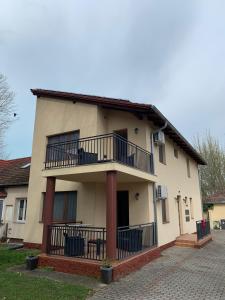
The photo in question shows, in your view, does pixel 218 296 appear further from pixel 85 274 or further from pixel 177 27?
pixel 177 27

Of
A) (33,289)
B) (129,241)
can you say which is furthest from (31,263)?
(129,241)

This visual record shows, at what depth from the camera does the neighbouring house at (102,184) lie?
29.5ft

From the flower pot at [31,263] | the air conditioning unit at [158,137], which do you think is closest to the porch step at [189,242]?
the air conditioning unit at [158,137]

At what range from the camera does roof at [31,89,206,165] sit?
10.8 metres

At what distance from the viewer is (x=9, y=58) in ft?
40.4

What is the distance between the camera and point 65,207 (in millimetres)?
12516

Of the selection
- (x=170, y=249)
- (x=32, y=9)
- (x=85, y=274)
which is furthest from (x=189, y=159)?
(x=32, y=9)

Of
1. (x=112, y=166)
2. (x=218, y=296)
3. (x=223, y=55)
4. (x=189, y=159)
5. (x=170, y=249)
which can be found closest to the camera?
(x=218, y=296)

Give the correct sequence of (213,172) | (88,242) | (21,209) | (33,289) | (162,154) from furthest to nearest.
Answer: (213,172) < (21,209) < (162,154) < (88,242) < (33,289)

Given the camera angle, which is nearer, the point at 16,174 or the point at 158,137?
the point at 158,137

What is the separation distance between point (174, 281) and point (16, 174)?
515 inches

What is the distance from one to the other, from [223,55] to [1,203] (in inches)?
577

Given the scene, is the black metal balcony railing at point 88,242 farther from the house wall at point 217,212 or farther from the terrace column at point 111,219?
the house wall at point 217,212

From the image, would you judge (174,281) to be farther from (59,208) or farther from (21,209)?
(21,209)
